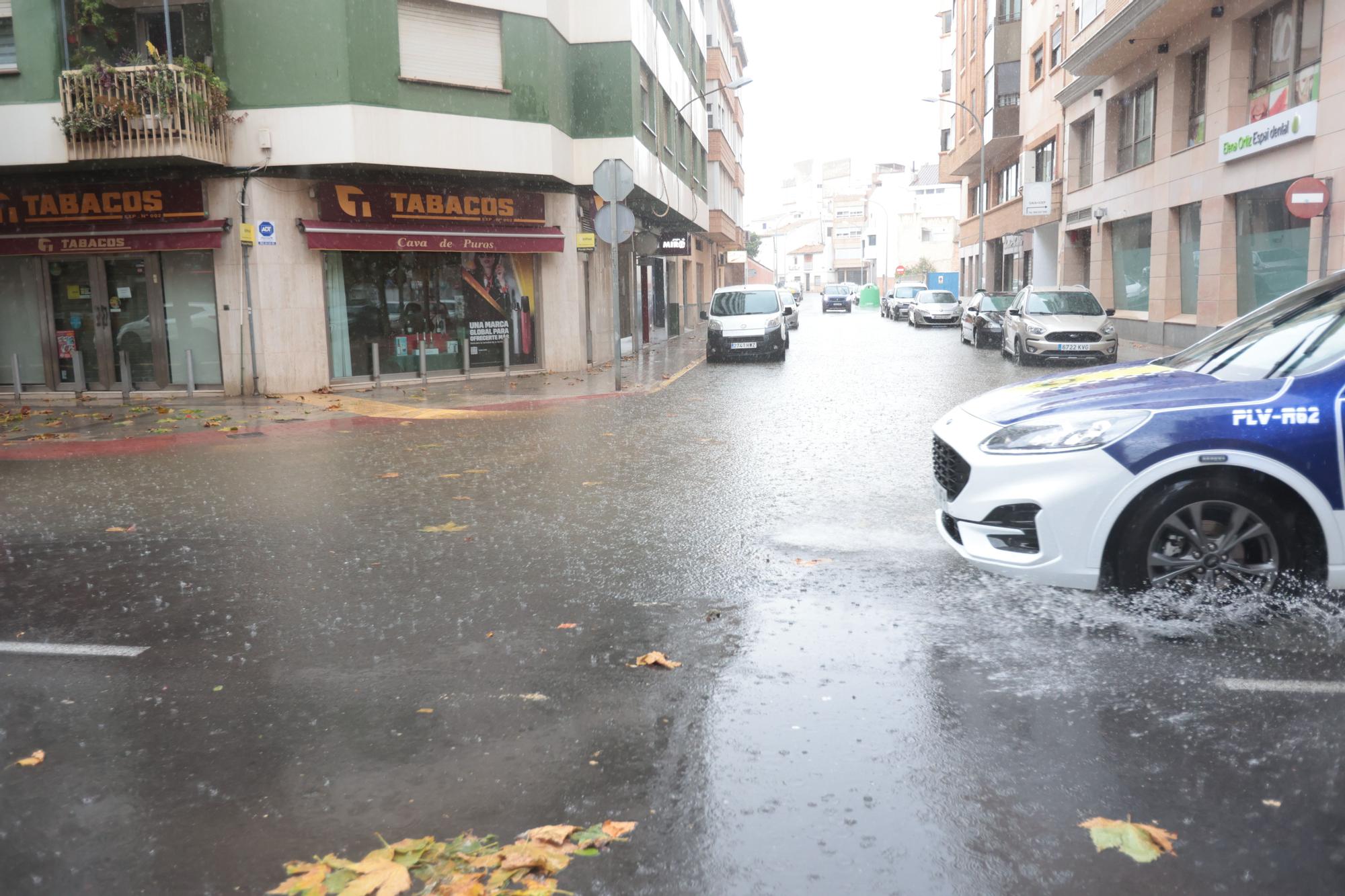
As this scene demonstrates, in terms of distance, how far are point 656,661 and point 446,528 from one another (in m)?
3.15

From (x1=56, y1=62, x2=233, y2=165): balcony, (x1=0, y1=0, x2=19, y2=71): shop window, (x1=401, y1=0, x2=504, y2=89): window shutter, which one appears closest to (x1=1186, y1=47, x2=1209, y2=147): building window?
(x1=401, y1=0, x2=504, y2=89): window shutter

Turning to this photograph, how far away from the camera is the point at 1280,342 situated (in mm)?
5266

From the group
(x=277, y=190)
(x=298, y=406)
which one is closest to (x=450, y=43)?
(x=277, y=190)

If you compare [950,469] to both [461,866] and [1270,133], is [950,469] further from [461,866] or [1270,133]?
[1270,133]

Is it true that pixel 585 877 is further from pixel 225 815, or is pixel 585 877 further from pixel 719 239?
pixel 719 239

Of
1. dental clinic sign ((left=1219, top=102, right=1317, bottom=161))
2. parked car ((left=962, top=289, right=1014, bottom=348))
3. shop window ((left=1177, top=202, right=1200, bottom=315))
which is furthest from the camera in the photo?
parked car ((left=962, top=289, right=1014, bottom=348))

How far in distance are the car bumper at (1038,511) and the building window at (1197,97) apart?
22.6 metres

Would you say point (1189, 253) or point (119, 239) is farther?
point (1189, 253)

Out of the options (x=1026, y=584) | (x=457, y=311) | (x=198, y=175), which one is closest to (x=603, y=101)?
(x=457, y=311)

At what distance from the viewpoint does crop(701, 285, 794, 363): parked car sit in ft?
79.0

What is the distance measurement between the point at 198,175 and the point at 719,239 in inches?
1351

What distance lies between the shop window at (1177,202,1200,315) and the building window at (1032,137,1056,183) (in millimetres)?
11970

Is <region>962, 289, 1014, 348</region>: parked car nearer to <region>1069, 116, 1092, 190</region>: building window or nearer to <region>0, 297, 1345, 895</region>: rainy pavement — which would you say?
<region>1069, 116, 1092, 190</region>: building window

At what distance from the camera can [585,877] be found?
9.24ft
